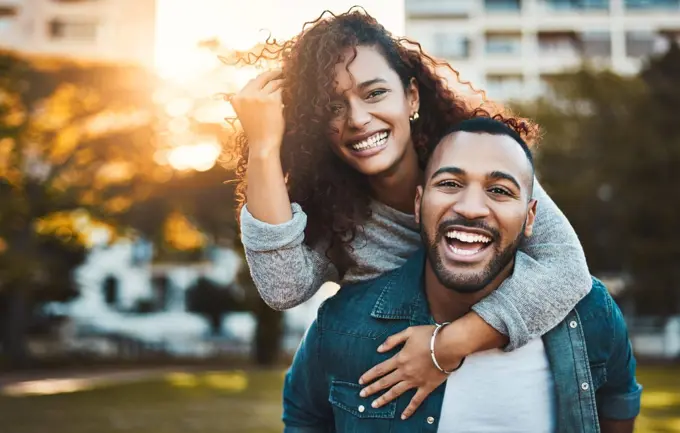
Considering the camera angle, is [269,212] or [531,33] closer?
[269,212]

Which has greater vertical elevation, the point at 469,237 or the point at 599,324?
the point at 469,237

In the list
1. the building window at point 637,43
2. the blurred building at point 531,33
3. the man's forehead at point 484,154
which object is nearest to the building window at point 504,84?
the blurred building at point 531,33

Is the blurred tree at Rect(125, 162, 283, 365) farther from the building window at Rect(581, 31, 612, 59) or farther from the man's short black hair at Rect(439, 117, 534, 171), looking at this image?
the building window at Rect(581, 31, 612, 59)

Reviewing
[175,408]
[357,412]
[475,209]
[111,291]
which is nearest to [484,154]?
[475,209]

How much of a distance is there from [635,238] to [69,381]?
1835 centimetres

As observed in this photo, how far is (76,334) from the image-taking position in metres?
40.5

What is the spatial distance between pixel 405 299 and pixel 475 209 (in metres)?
0.42

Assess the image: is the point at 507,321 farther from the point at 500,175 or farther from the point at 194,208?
the point at 194,208

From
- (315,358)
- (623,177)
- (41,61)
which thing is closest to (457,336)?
(315,358)

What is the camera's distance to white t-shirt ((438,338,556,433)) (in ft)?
7.99

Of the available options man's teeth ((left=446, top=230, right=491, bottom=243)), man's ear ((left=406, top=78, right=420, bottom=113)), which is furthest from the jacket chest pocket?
man's ear ((left=406, top=78, right=420, bottom=113))

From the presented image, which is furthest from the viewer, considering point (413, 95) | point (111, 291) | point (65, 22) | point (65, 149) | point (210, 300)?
point (65, 22)

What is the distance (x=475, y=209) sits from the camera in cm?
237

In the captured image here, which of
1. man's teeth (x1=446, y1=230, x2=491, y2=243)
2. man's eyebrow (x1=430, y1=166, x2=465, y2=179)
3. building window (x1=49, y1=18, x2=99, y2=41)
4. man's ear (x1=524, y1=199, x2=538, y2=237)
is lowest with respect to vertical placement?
man's teeth (x1=446, y1=230, x2=491, y2=243)
